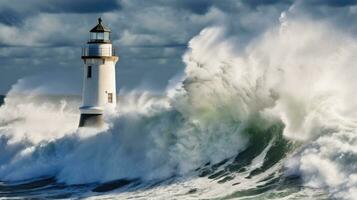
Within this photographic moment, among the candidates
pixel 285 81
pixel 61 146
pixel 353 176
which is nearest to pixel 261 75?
pixel 285 81

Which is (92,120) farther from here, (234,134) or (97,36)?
(234,134)

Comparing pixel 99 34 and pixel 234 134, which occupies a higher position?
pixel 99 34

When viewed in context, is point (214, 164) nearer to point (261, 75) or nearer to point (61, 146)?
point (261, 75)

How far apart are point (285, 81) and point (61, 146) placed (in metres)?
8.77

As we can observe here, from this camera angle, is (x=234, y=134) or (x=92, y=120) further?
(x=92, y=120)

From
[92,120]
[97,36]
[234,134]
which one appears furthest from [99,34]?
[234,134]

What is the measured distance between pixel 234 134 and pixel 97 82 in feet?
22.4

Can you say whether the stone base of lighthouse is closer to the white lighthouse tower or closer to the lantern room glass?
the white lighthouse tower

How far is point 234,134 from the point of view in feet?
66.9

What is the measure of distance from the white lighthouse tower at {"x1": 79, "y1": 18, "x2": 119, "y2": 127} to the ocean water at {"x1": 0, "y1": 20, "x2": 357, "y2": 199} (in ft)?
5.02

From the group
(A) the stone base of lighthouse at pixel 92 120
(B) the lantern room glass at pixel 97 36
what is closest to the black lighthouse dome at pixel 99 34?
(B) the lantern room glass at pixel 97 36

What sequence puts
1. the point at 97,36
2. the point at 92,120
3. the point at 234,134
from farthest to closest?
the point at 97,36
the point at 92,120
the point at 234,134

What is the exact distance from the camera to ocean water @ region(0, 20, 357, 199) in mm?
17484

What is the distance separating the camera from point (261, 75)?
2080cm
